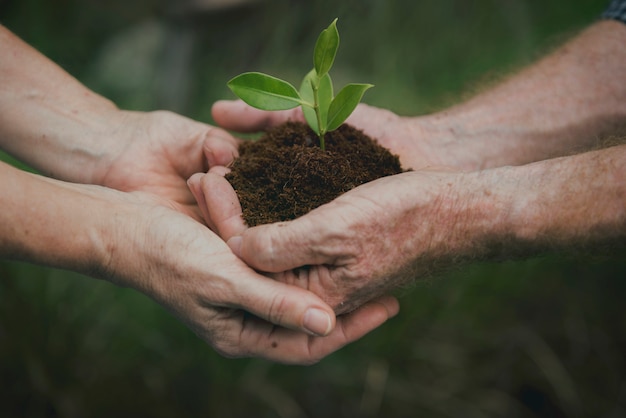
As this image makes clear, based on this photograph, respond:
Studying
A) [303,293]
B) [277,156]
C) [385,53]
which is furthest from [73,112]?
[385,53]

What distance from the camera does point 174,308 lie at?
3.97 feet

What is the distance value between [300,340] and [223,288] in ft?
0.76

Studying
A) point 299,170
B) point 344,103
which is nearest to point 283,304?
point 299,170

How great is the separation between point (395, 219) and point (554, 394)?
1.24 meters

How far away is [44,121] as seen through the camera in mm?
1478

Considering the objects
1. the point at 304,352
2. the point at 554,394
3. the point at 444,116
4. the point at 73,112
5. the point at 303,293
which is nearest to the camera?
the point at 303,293

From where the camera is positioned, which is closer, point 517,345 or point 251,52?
point 517,345

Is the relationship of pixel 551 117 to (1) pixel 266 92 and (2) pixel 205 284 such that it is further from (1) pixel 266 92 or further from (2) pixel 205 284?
(2) pixel 205 284

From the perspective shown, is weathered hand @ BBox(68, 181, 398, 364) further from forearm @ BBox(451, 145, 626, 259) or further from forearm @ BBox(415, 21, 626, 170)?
forearm @ BBox(415, 21, 626, 170)

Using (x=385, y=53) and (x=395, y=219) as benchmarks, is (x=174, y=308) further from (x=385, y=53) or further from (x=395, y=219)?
(x=385, y=53)

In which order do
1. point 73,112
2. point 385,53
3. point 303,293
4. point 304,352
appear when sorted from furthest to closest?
point 385,53, point 73,112, point 304,352, point 303,293

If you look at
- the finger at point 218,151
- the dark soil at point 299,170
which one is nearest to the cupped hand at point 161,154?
the finger at point 218,151

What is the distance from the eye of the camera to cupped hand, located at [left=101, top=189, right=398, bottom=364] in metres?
1.11

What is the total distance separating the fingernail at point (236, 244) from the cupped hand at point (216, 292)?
0.01m
